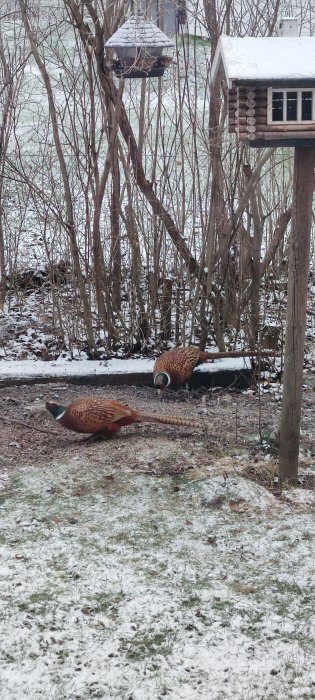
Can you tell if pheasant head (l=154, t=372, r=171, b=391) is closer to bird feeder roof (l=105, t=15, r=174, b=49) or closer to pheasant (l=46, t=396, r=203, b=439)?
pheasant (l=46, t=396, r=203, b=439)

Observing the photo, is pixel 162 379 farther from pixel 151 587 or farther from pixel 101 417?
pixel 151 587

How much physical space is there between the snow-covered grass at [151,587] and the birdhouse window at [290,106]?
227 centimetres

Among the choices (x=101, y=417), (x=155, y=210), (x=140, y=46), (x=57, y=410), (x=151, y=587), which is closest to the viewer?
(x=151, y=587)

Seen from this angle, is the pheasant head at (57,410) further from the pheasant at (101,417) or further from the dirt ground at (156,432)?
the dirt ground at (156,432)

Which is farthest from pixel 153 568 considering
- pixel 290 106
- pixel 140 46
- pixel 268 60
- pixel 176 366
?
pixel 140 46

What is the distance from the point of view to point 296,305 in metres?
4.98

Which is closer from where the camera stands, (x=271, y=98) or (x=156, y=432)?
(x=271, y=98)

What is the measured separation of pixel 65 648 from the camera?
384cm

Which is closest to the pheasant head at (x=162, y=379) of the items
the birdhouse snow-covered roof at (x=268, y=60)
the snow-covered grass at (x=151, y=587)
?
the snow-covered grass at (x=151, y=587)

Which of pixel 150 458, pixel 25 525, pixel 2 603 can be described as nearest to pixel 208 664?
pixel 2 603

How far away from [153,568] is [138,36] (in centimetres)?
355

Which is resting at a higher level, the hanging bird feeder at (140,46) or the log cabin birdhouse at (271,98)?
the hanging bird feeder at (140,46)

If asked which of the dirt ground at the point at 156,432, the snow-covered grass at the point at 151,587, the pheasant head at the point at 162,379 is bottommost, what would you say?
the snow-covered grass at the point at 151,587

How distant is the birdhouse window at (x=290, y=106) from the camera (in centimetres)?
435
